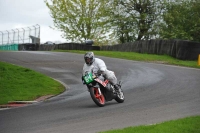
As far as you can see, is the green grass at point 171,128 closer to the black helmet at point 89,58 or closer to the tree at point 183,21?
the black helmet at point 89,58

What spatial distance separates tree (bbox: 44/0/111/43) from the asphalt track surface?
48810 mm

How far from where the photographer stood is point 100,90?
16.5m

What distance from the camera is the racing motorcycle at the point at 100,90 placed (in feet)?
52.3

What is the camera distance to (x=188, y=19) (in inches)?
2365

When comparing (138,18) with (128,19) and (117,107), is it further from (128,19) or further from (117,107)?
(117,107)

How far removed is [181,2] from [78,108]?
49145 mm

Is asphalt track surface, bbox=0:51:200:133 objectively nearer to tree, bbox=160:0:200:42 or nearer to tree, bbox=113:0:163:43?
tree, bbox=160:0:200:42

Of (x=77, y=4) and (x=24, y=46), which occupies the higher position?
(x=77, y=4)

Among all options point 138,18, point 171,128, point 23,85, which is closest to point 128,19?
point 138,18

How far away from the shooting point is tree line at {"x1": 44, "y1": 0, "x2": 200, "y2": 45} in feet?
197

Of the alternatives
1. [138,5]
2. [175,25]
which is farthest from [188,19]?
[138,5]

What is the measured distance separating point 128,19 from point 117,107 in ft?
166

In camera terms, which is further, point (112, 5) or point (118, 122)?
point (112, 5)

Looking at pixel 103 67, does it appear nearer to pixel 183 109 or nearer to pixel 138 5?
pixel 183 109
